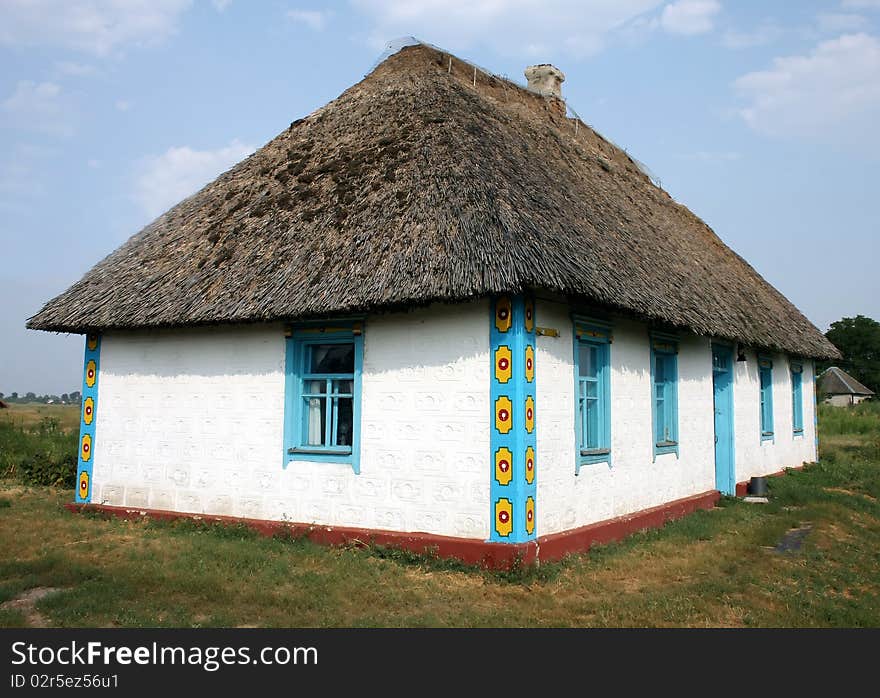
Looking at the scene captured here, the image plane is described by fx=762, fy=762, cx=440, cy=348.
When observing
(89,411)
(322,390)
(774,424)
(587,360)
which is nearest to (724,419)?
(774,424)

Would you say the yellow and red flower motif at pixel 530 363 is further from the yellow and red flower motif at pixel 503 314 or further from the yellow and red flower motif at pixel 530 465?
the yellow and red flower motif at pixel 530 465

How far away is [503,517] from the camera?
6934mm

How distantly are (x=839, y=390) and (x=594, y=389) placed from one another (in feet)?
175

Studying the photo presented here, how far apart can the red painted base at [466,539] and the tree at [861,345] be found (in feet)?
220

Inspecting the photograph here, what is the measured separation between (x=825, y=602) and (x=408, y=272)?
455 cm

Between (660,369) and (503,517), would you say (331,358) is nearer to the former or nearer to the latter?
(503,517)

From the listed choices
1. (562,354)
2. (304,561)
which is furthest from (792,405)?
(304,561)

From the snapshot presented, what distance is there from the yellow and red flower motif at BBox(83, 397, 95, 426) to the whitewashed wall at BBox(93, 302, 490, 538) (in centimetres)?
18

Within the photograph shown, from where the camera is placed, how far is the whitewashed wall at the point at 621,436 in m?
7.54

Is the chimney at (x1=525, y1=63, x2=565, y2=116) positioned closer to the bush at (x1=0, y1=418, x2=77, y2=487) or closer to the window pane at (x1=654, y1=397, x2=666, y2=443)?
the window pane at (x1=654, y1=397, x2=666, y2=443)

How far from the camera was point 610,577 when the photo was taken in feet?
23.1

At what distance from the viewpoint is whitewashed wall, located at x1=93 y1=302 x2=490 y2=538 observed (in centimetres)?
729

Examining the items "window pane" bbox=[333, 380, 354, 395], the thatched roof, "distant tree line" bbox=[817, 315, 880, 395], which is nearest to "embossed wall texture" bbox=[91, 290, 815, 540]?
"window pane" bbox=[333, 380, 354, 395]

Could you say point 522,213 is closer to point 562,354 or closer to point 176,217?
point 562,354
